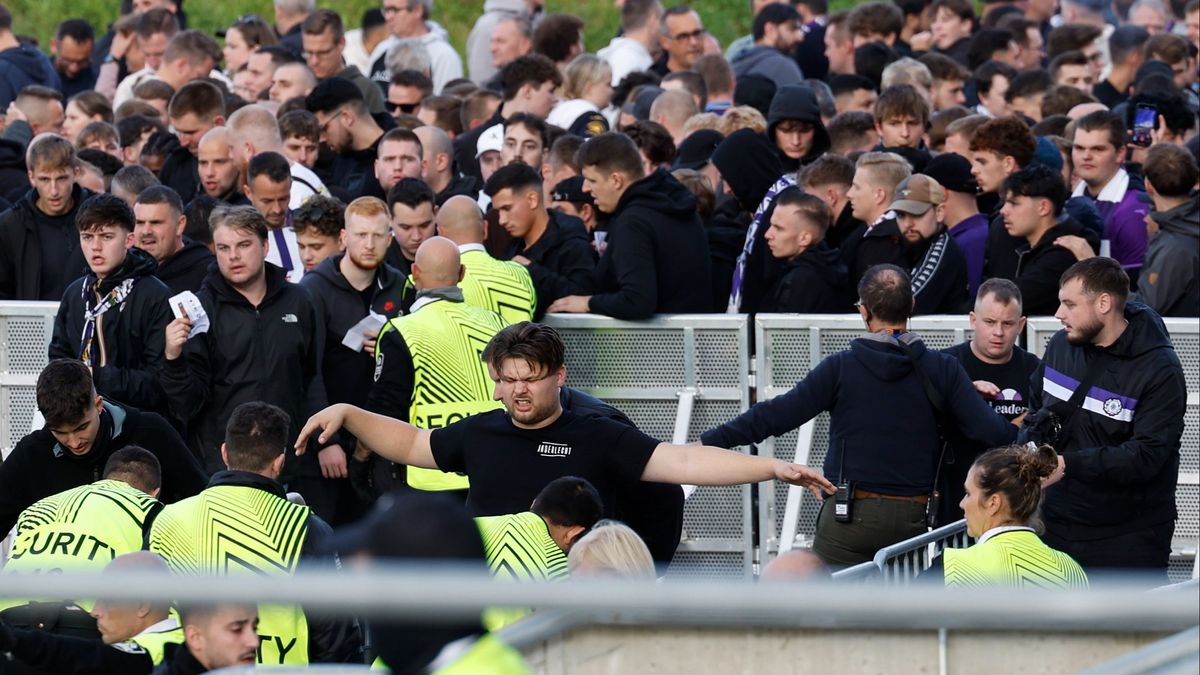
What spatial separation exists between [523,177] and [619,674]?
177 inches

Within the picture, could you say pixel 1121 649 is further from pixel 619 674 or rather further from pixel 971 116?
pixel 971 116

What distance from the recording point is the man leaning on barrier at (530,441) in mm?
7168

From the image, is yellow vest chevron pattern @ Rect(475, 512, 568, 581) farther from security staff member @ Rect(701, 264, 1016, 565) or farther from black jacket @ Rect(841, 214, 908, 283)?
black jacket @ Rect(841, 214, 908, 283)

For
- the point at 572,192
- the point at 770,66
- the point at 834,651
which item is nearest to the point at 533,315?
the point at 572,192

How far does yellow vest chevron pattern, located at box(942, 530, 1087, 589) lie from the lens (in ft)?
21.2

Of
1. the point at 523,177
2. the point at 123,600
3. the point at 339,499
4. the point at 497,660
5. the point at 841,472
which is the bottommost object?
the point at 339,499

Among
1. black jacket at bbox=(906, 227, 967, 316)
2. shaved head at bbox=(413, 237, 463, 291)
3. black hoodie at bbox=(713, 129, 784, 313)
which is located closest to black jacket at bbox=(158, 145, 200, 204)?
black hoodie at bbox=(713, 129, 784, 313)

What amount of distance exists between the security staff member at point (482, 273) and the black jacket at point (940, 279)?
1.94m

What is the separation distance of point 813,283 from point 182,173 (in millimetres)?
4382

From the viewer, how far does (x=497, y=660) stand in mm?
3270

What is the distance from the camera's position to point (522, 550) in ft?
20.6

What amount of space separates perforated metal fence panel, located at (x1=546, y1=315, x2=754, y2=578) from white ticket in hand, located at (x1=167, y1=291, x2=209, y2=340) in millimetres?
1817

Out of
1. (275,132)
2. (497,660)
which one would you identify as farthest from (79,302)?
(497,660)

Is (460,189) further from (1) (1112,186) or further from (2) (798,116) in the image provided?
(1) (1112,186)
